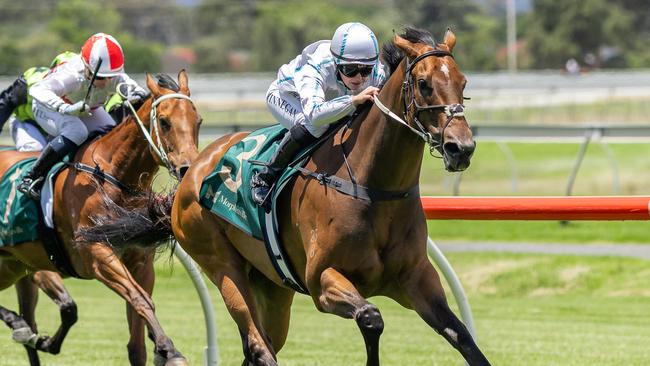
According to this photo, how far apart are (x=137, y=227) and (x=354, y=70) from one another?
6.60 feet

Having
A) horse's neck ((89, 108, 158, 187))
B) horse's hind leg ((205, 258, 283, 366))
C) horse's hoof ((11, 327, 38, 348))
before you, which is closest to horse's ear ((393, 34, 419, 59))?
horse's hind leg ((205, 258, 283, 366))

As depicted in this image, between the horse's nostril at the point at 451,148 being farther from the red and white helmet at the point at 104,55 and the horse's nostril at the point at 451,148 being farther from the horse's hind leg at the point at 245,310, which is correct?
the red and white helmet at the point at 104,55

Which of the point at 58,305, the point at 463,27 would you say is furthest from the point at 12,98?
the point at 463,27

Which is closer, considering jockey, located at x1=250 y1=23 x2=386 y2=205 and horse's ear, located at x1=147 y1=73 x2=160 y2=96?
jockey, located at x1=250 y1=23 x2=386 y2=205

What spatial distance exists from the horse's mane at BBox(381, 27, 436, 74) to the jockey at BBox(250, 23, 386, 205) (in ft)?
0.29

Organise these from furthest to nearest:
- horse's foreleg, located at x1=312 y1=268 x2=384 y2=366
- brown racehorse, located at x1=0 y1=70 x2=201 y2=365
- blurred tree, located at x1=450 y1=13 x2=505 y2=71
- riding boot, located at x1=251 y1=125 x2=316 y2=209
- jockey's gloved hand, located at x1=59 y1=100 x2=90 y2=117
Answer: blurred tree, located at x1=450 y1=13 x2=505 y2=71, jockey's gloved hand, located at x1=59 y1=100 x2=90 y2=117, brown racehorse, located at x1=0 y1=70 x2=201 y2=365, riding boot, located at x1=251 y1=125 x2=316 y2=209, horse's foreleg, located at x1=312 y1=268 x2=384 y2=366

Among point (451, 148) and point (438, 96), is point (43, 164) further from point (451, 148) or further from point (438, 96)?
point (451, 148)

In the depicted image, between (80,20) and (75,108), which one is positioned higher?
(75,108)

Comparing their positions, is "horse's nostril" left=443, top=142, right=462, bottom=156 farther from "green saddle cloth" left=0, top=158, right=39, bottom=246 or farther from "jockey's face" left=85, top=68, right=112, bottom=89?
"green saddle cloth" left=0, top=158, right=39, bottom=246

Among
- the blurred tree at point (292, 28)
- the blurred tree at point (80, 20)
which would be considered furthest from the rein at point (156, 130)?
the blurred tree at point (80, 20)

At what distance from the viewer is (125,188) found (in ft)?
25.8

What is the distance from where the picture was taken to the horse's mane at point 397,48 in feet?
18.2

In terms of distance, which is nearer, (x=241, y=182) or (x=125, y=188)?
(x=241, y=182)

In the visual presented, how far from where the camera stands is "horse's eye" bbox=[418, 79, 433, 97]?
5297mm
